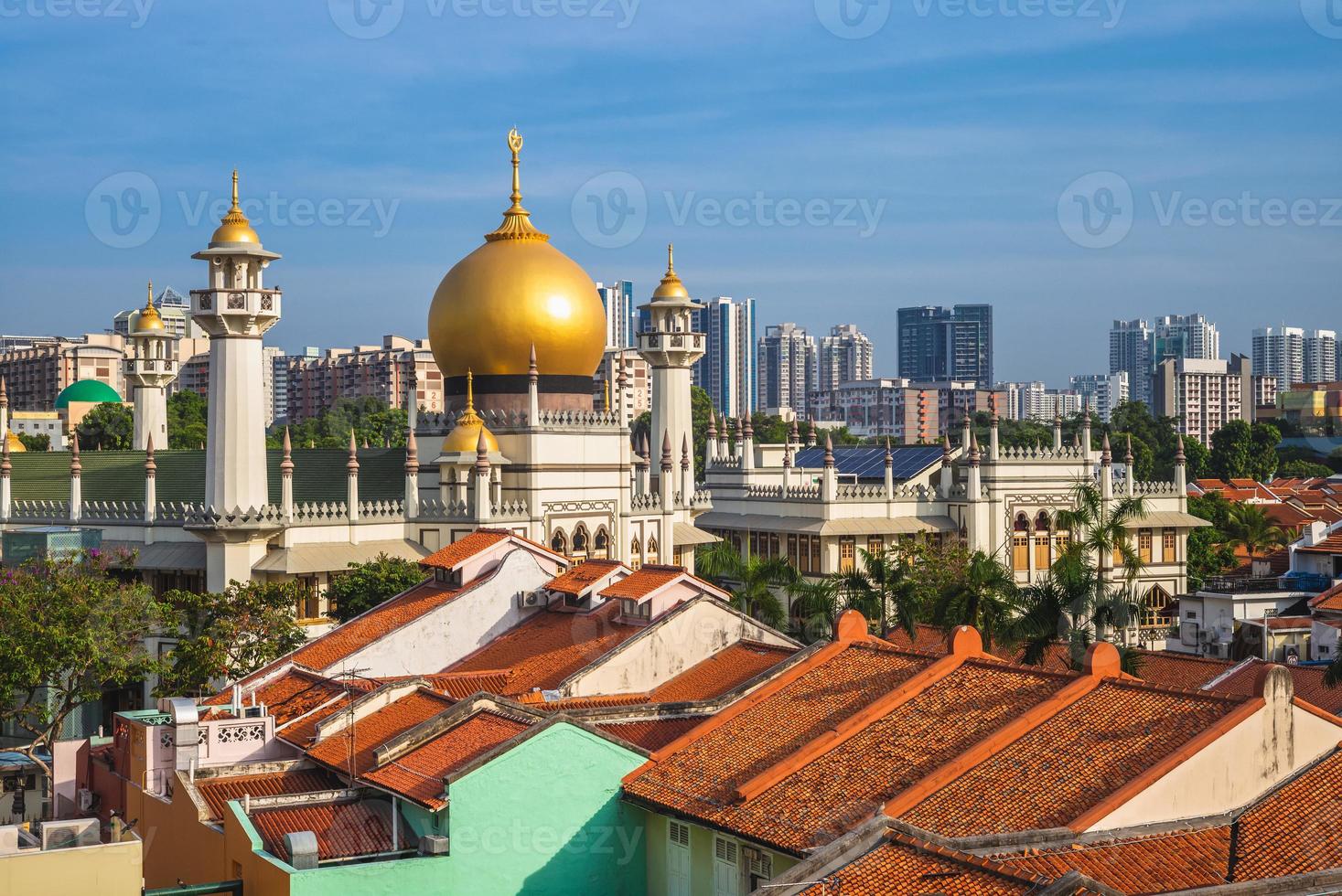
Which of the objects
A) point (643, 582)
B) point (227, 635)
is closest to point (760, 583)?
point (643, 582)

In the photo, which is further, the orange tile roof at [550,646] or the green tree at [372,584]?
the green tree at [372,584]

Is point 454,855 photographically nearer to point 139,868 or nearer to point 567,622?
point 139,868

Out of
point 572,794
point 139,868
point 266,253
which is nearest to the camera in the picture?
point 139,868

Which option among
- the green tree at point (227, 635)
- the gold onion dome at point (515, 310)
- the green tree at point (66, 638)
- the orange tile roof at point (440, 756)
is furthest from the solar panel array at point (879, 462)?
the orange tile roof at point (440, 756)

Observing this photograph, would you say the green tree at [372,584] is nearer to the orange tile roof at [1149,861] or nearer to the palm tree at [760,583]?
the palm tree at [760,583]

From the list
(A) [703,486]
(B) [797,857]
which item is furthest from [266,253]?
(B) [797,857]

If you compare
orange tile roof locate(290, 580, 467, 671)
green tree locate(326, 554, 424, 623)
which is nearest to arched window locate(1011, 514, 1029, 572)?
green tree locate(326, 554, 424, 623)
